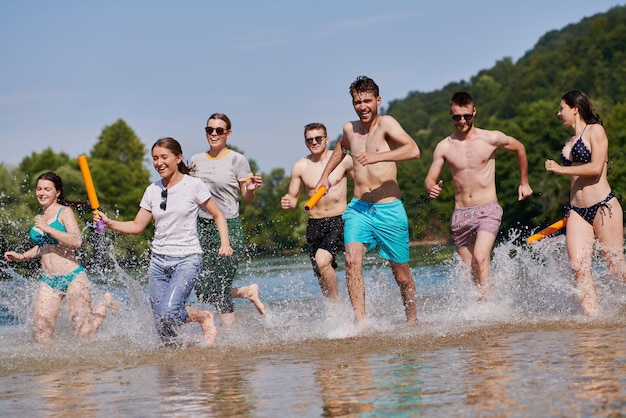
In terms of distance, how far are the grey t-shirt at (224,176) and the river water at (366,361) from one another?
1249 millimetres

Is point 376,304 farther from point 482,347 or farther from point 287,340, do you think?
point 482,347

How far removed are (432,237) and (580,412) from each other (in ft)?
268

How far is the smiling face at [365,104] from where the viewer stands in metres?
10.5

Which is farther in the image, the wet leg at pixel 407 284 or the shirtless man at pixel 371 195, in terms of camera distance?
the wet leg at pixel 407 284

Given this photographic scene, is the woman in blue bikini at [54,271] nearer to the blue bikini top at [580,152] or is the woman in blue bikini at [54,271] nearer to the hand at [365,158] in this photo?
the hand at [365,158]

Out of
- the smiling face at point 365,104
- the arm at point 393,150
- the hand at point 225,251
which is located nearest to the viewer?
the hand at point 225,251

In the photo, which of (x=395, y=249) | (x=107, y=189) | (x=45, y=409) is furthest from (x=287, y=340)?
(x=107, y=189)

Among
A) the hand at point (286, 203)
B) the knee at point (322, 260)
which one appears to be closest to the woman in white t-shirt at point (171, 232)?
the hand at point (286, 203)

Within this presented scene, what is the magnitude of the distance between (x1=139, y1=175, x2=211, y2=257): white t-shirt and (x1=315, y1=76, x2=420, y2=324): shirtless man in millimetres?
1360

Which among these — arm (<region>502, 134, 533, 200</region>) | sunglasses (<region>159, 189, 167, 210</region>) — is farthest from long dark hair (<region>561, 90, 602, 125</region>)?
sunglasses (<region>159, 189, 167, 210</region>)

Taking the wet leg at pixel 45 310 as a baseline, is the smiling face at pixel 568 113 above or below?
above

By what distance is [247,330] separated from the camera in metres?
12.2

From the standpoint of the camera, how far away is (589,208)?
10797mm

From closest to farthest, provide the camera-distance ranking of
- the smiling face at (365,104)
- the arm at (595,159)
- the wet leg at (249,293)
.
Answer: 1. the smiling face at (365,104)
2. the arm at (595,159)
3. the wet leg at (249,293)
